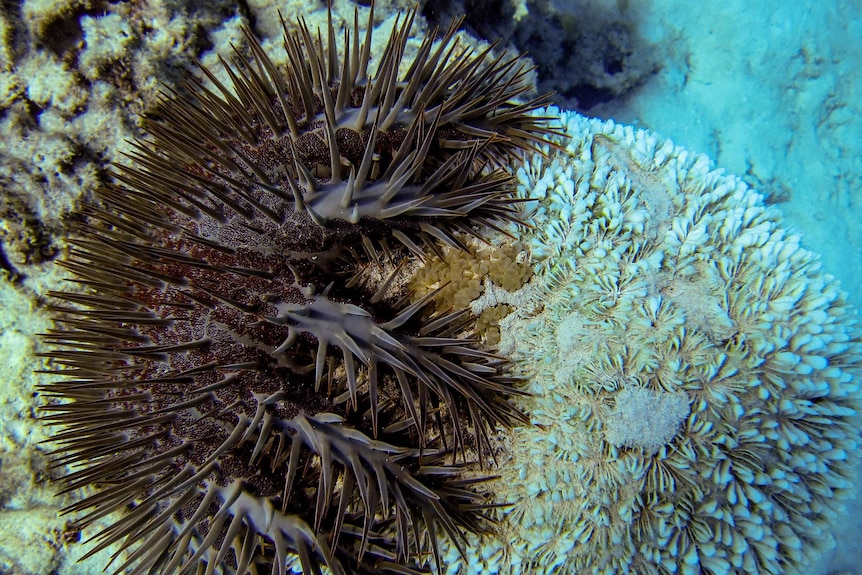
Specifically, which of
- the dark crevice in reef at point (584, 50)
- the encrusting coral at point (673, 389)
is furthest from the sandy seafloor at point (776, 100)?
Result: the encrusting coral at point (673, 389)

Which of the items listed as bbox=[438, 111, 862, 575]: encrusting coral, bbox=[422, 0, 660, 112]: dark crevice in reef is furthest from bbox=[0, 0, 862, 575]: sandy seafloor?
bbox=[438, 111, 862, 575]: encrusting coral

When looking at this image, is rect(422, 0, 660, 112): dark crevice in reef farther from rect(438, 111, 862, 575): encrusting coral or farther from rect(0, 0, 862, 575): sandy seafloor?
rect(438, 111, 862, 575): encrusting coral

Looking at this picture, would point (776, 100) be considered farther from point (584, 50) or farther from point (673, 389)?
point (673, 389)

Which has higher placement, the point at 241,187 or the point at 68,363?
the point at 241,187

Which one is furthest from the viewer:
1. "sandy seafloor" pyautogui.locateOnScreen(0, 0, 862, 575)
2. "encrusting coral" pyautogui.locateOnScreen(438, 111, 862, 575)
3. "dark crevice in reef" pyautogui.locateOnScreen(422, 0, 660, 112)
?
"sandy seafloor" pyautogui.locateOnScreen(0, 0, 862, 575)

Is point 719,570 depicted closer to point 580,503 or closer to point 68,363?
point 580,503

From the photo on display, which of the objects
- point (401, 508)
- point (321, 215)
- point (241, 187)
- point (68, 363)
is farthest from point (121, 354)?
point (401, 508)
